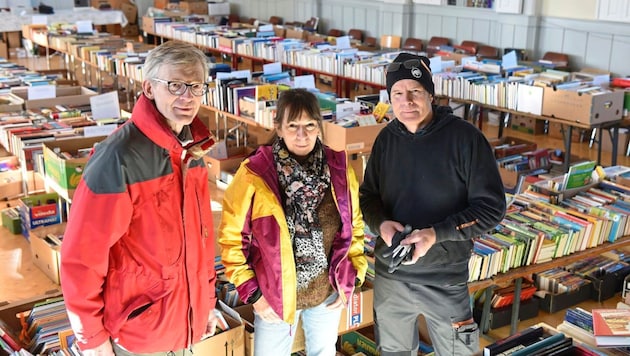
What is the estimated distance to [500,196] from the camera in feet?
8.72

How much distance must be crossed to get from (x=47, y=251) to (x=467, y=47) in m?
8.47

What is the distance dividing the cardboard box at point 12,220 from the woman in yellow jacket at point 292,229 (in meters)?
4.01

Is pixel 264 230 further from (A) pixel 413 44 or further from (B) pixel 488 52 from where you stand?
(A) pixel 413 44

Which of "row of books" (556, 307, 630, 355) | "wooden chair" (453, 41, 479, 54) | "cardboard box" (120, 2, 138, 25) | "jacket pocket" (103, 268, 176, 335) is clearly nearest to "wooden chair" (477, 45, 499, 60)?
"wooden chair" (453, 41, 479, 54)

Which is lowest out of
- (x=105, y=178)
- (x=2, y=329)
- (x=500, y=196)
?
(x=2, y=329)

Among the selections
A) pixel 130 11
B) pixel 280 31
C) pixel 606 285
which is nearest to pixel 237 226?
pixel 606 285

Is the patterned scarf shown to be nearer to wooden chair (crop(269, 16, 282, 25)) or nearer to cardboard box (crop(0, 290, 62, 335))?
cardboard box (crop(0, 290, 62, 335))

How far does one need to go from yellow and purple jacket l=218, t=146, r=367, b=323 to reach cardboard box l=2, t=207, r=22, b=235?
13.4 feet

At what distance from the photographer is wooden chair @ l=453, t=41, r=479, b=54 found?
1161cm

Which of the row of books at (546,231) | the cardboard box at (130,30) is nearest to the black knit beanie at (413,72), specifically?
the row of books at (546,231)

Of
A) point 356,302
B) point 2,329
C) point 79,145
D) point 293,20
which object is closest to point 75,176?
point 79,145

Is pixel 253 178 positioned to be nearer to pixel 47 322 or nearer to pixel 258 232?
pixel 258 232

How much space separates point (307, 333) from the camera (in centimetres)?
285

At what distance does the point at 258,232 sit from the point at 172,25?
1238 cm
